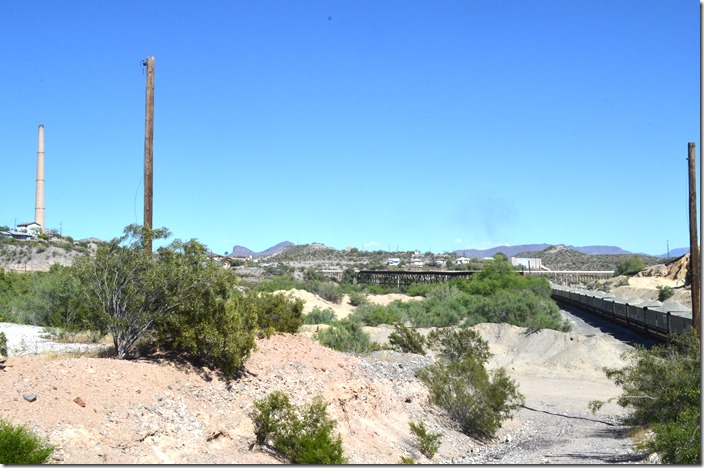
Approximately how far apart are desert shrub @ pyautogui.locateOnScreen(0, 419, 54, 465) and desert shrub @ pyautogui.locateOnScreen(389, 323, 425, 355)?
19281 mm

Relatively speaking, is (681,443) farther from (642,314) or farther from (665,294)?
(665,294)

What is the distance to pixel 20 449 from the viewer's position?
10.4 meters

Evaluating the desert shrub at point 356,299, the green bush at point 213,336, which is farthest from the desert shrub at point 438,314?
the green bush at point 213,336

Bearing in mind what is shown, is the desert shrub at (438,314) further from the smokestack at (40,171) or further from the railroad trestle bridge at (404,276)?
the smokestack at (40,171)

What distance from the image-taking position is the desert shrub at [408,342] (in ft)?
95.5

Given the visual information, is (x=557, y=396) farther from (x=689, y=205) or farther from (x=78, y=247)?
(x=78, y=247)

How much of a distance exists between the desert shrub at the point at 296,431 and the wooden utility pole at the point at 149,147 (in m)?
5.44

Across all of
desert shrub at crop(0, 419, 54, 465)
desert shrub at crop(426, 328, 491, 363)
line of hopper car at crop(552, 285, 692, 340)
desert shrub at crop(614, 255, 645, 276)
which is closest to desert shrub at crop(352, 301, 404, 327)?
line of hopper car at crop(552, 285, 692, 340)

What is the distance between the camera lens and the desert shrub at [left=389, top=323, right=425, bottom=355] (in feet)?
95.5

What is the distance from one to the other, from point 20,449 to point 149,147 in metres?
9.63

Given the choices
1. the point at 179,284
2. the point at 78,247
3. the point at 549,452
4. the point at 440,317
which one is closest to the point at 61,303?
the point at 179,284

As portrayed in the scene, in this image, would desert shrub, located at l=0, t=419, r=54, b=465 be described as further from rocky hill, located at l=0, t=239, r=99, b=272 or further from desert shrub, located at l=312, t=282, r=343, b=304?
rocky hill, located at l=0, t=239, r=99, b=272

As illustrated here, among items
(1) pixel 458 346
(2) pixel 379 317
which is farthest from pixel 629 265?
(1) pixel 458 346

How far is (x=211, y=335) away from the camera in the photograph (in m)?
15.7
